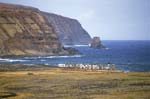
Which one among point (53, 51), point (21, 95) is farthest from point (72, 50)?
point (21, 95)

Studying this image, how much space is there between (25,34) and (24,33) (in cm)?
42

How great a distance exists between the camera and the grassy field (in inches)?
1272

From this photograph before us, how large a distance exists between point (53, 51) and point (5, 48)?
15657 mm

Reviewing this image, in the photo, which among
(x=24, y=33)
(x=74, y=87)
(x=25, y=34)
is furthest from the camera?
(x=24, y=33)

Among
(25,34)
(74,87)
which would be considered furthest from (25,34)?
(74,87)

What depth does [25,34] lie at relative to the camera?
332 ft

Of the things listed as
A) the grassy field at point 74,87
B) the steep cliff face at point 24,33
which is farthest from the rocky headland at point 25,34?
the grassy field at point 74,87

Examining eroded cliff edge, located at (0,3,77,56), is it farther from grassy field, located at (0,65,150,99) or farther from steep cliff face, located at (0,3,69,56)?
grassy field, located at (0,65,150,99)

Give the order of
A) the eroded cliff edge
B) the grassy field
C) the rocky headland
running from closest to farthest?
1. the grassy field
2. the rocky headland
3. the eroded cliff edge

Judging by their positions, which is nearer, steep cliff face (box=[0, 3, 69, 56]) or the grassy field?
the grassy field

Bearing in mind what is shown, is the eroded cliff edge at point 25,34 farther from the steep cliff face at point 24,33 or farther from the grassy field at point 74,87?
the grassy field at point 74,87

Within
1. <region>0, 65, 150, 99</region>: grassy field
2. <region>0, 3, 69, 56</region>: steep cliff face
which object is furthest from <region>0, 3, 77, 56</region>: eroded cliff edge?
<region>0, 65, 150, 99</region>: grassy field

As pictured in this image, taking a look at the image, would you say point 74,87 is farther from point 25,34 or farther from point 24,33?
point 24,33

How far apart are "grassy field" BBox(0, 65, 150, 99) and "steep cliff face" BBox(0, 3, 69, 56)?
5055 cm
